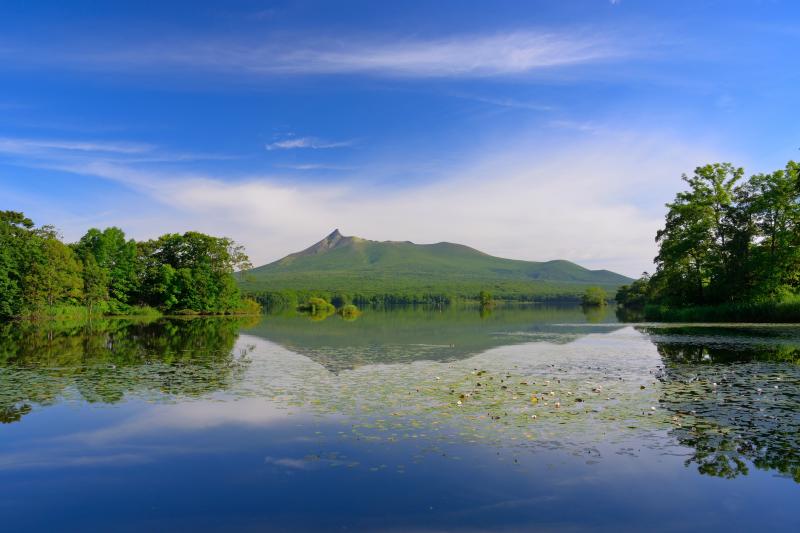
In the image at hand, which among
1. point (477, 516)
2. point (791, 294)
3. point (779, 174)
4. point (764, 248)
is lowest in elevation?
point (477, 516)

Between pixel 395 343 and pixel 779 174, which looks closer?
pixel 395 343

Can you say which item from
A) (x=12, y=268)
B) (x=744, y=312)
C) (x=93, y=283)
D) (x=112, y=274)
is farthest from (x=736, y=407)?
(x=112, y=274)

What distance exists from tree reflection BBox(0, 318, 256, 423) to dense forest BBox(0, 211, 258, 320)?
3572 centimetres

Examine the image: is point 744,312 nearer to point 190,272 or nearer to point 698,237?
point 698,237

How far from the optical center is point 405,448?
12227 mm

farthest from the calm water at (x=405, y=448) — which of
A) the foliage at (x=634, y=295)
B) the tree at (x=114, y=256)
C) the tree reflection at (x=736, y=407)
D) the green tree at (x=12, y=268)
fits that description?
the foliage at (x=634, y=295)

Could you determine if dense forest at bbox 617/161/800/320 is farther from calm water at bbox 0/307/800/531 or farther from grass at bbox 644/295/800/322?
calm water at bbox 0/307/800/531

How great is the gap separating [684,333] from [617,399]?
103 ft

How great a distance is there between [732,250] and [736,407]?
50.2 metres

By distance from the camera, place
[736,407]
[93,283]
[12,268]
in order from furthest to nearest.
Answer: [93,283] → [12,268] → [736,407]

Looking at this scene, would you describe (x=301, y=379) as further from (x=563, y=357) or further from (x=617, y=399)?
(x=563, y=357)

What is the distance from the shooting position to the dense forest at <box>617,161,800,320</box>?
174ft

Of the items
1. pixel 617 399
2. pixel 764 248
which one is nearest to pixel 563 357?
pixel 617 399

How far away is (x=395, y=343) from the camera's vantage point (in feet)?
129
